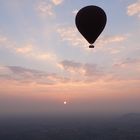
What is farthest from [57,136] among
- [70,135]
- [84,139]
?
[84,139]

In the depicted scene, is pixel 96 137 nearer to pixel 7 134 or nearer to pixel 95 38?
pixel 7 134

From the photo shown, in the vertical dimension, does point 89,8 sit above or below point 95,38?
above

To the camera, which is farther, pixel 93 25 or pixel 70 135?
pixel 70 135

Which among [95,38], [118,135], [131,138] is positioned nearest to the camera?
[95,38]

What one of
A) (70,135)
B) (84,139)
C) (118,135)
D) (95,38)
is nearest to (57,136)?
(70,135)

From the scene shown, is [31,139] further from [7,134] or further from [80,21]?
[80,21]

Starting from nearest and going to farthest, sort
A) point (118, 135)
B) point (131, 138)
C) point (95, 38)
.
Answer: point (95, 38), point (131, 138), point (118, 135)
